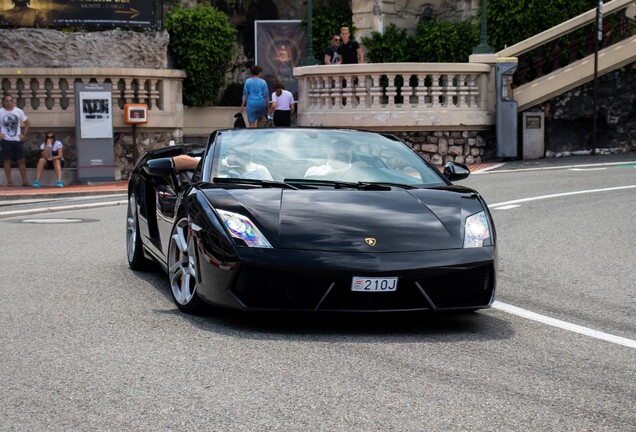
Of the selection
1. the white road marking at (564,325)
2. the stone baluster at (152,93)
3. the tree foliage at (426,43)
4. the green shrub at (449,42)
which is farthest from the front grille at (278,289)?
the tree foliage at (426,43)

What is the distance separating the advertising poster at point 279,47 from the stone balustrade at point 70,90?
552 centimetres

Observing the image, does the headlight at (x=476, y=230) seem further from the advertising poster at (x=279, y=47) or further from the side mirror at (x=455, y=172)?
the advertising poster at (x=279, y=47)

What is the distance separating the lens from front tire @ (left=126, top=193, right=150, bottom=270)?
1031 centimetres

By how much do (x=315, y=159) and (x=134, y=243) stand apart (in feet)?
7.69

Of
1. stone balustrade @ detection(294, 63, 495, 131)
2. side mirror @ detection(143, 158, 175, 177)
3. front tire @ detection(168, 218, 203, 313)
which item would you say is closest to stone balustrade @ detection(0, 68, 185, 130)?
stone balustrade @ detection(294, 63, 495, 131)

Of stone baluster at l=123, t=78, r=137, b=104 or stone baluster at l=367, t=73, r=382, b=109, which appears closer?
stone baluster at l=367, t=73, r=382, b=109

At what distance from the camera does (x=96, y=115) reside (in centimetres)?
2594

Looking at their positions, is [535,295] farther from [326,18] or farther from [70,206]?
[326,18]

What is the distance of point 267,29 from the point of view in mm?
33594

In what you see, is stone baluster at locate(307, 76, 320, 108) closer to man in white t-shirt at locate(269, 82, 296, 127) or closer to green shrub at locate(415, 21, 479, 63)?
man in white t-shirt at locate(269, 82, 296, 127)

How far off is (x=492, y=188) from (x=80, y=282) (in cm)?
1023

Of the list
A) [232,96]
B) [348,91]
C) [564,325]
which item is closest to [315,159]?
[564,325]

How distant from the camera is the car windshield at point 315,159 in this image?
28.0 ft

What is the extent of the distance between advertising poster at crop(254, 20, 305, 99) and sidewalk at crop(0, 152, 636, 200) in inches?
340
